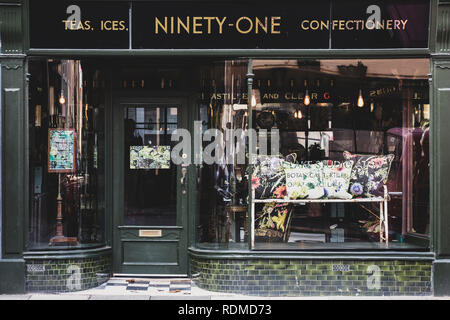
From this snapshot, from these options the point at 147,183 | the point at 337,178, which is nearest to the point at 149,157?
the point at 147,183

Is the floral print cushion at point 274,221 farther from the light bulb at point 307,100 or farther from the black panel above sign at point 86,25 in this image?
the black panel above sign at point 86,25

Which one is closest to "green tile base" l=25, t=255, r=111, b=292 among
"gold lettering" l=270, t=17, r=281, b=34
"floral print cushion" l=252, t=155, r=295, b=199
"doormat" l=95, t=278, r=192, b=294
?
"doormat" l=95, t=278, r=192, b=294

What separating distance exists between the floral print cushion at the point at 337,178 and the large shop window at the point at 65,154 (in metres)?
3.44

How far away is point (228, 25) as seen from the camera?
7430mm

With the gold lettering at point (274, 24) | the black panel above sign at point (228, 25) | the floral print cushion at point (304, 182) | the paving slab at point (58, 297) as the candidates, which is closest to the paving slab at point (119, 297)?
the paving slab at point (58, 297)

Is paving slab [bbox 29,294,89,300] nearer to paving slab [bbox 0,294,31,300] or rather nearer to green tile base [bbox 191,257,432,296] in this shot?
paving slab [bbox 0,294,31,300]

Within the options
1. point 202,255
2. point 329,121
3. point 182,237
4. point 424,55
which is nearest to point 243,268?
point 202,255

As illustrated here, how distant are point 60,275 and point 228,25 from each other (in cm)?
428

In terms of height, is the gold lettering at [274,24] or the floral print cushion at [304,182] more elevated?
the gold lettering at [274,24]

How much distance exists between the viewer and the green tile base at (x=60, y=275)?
7375 millimetres

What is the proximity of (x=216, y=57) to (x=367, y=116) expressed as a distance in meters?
2.47

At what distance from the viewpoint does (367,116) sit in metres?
7.95

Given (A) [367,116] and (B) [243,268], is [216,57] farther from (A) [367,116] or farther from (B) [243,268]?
(B) [243,268]

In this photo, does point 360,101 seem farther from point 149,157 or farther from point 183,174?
point 149,157
